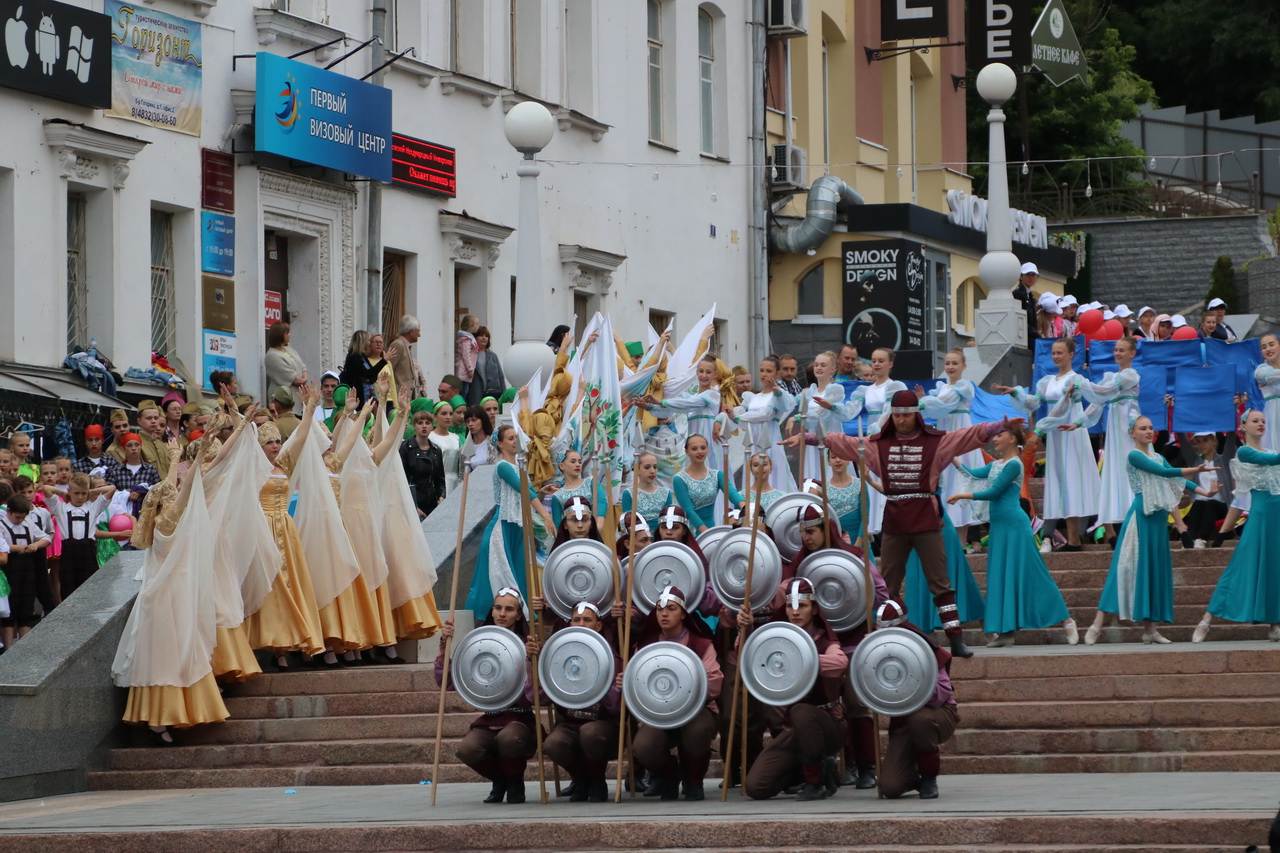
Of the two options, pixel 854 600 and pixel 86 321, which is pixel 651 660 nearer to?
pixel 854 600

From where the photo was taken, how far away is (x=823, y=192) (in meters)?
40.2

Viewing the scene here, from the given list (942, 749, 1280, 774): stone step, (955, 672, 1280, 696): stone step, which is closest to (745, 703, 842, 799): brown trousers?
(942, 749, 1280, 774): stone step

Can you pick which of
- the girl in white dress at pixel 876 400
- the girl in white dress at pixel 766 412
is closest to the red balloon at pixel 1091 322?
the girl in white dress at pixel 766 412

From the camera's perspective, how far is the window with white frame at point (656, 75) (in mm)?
37438

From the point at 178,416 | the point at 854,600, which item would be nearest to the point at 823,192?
A: the point at 178,416

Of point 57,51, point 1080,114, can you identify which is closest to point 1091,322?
point 57,51

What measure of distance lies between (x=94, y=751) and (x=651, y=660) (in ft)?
15.0

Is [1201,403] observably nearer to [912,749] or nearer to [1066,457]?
[1066,457]

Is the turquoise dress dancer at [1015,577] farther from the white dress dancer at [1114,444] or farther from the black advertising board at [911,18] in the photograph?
the black advertising board at [911,18]

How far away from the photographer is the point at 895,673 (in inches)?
573

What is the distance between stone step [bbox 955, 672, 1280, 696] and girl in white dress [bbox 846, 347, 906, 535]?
14.1 feet

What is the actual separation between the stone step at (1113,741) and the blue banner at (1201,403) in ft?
29.0

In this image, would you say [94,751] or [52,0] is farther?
[52,0]

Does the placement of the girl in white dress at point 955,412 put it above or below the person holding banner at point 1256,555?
above
